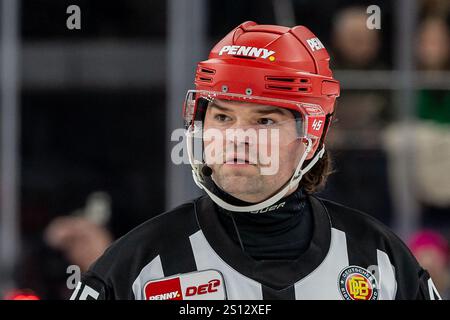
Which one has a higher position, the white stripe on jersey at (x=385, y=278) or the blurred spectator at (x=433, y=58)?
the blurred spectator at (x=433, y=58)

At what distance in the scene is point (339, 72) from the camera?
5680 millimetres

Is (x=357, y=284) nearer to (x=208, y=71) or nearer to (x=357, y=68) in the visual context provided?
(x=208, y=71)

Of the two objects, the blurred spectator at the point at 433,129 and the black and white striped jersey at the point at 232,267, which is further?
the blurred spectator at the point at 433,129

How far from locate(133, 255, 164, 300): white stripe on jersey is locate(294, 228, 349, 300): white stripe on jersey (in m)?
0.36

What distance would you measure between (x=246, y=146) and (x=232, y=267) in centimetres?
32

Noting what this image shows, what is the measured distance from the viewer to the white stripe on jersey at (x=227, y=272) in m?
2.82

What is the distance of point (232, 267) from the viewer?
2.84 meters

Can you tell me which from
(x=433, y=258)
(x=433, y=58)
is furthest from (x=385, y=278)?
(x=433, y=58)

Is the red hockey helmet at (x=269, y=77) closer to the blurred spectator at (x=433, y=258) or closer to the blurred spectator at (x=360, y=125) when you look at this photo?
the blurred spectator at (x=433, y=258)

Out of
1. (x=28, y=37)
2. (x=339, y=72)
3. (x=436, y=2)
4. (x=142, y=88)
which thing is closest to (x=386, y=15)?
(x=436, y=2)

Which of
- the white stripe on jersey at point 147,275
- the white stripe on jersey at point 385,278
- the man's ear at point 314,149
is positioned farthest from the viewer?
the man's ear at point 314,149

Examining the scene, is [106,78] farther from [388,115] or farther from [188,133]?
[188,133]

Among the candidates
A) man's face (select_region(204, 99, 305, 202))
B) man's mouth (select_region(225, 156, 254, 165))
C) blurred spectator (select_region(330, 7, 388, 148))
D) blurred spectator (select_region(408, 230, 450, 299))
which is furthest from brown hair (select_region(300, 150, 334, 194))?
blurred spectator (select_region(330, 7, 388, 148))

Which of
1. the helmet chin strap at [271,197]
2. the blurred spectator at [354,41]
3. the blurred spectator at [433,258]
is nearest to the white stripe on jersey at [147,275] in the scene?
the helmet chin strap at [271,197]
